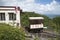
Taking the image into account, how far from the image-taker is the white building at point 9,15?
76.5 feet

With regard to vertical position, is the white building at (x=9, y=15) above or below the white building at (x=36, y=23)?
above

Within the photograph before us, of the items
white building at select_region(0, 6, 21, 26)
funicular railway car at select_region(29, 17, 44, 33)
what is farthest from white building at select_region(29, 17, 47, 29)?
white building at select_region(0, 6, 21, 26)

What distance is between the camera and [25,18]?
3038cm

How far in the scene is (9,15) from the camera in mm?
23656

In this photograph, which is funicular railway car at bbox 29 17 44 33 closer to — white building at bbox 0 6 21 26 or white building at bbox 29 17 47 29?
white building at bbox 29 17 47 29

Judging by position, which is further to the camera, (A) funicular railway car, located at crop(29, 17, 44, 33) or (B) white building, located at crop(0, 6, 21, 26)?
(A) funicular railway car, located at crop(29, 17, 44, 33)

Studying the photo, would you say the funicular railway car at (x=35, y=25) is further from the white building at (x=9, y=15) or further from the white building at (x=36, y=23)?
the white building at (x=9, y=15)

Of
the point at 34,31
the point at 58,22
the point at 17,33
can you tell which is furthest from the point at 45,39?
the point at 58,22

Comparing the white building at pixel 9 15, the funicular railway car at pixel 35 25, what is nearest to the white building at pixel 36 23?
the funicular railway car at pixel 35 25

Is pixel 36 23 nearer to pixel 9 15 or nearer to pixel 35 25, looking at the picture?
pixel 35 25

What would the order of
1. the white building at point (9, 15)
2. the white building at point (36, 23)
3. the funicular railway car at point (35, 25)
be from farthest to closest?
the white building at point (36, 23)
the funicular railway car at point (35, 25)
the white building at point (9, 15)

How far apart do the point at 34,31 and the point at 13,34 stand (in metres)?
12.5

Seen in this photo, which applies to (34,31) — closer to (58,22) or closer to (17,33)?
(58,22)

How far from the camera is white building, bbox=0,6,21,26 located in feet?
76.5
